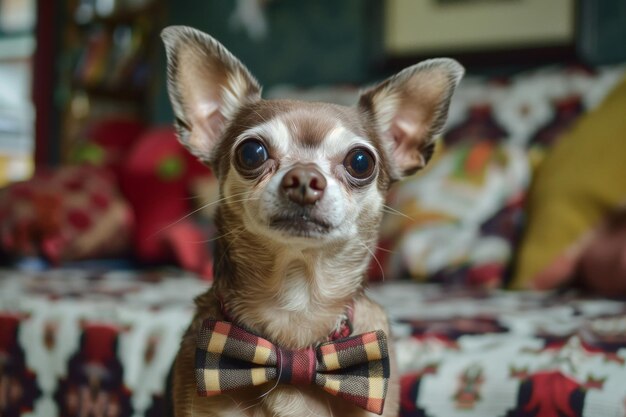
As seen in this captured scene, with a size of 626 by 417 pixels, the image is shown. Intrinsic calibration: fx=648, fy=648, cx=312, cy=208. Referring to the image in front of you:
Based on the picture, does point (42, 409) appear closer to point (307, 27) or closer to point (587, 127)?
point (587, 127)

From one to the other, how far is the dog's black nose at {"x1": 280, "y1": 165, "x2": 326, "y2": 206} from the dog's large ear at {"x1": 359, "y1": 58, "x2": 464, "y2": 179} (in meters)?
0.26

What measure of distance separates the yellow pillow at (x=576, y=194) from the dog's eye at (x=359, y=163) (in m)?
1.02

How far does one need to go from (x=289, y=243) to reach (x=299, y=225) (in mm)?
Answer: 36

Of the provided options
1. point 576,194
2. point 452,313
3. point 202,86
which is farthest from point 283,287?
point 576,194

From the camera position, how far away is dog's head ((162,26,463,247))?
0.88 m

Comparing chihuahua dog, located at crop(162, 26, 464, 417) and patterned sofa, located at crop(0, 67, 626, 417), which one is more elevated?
chihuahua dog, located at crop(162, 26, 464, 417)

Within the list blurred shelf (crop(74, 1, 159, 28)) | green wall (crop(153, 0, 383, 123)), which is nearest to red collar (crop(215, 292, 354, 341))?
green wall (crop(153, 0, 383, 123))

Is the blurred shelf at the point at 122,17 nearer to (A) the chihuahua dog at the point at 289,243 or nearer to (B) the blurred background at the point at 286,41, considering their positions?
(B) the blurred background at the point at 286,41

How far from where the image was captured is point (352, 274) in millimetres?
995

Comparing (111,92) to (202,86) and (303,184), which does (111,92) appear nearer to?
(202,86)

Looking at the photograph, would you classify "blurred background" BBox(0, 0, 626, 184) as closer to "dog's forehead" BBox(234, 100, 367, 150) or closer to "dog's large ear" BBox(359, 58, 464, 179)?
"dog's large ear" BBox(359, 58, 464, 179)

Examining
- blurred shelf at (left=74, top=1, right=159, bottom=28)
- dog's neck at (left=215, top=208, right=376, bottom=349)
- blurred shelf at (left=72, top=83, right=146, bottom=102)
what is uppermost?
blurred shelf at (left=74, top=1, right=159, bottom=28)

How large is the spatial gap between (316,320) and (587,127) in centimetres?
129

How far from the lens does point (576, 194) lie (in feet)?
5.89
